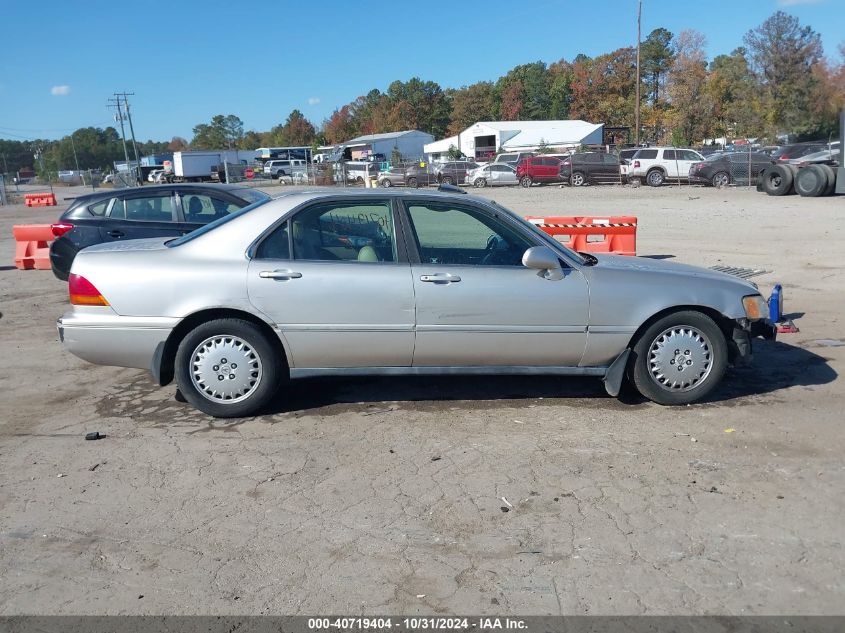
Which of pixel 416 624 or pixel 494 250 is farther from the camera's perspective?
pixel 494 250

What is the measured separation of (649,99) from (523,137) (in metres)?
23.6

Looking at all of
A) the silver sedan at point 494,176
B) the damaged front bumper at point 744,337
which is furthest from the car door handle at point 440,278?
the silver sedan at point 494,176

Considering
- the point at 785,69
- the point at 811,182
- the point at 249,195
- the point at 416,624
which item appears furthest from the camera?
the point at 785,69

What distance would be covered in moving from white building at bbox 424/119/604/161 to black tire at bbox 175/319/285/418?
59.3 m

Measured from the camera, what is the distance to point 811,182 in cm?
2427

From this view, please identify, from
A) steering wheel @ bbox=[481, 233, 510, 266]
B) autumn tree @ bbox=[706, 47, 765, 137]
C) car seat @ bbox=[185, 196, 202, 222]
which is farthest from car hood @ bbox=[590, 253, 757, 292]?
autumn tree @ bbox=[706, 47, 765, 137]

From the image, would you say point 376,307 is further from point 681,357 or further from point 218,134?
point 218,134

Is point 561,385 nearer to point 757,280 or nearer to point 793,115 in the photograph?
point 757,280

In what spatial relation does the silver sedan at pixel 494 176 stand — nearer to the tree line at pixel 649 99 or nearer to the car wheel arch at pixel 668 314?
the tree line at pixel 649 99

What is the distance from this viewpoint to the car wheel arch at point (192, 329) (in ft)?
17.1

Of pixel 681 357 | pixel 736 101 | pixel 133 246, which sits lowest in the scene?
pixel 681 357

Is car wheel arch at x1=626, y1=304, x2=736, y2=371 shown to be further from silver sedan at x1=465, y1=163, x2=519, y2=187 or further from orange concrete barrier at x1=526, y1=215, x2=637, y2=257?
silver sedan at x1=465, y1=163, x2=519, y2=187

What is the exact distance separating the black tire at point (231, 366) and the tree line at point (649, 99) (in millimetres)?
60600

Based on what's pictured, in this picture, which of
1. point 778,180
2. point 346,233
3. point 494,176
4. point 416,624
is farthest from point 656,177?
point 416,624
